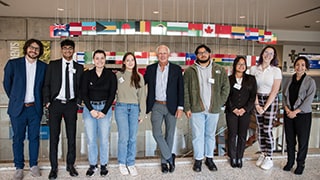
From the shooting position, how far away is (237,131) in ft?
11.2

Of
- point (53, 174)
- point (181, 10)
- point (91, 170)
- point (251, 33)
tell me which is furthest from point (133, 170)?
point (181, 10)

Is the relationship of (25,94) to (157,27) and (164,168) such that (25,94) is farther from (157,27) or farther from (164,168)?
(157,27)

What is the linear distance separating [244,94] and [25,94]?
250cm

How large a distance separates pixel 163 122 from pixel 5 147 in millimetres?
4044

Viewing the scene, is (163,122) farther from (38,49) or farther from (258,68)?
(38,49)

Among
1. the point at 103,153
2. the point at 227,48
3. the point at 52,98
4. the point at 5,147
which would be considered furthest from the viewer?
the point at 227,48

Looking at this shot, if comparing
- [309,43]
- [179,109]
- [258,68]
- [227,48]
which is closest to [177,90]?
[179,109]

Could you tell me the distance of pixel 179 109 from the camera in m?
3.19

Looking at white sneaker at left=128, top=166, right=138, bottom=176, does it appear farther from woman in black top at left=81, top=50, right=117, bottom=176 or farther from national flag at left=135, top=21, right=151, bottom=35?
national flag at left=135, top=21, right=151, bottom=35

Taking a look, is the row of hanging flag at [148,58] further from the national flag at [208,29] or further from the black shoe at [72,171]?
the black shoe at [72,171]

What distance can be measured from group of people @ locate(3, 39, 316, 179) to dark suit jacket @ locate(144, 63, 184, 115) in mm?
11

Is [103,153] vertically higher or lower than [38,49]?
lower

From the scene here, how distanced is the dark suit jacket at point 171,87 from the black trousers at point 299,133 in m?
1.36

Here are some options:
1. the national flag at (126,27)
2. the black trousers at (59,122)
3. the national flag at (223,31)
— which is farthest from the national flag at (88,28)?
the national flag at (223,31)
